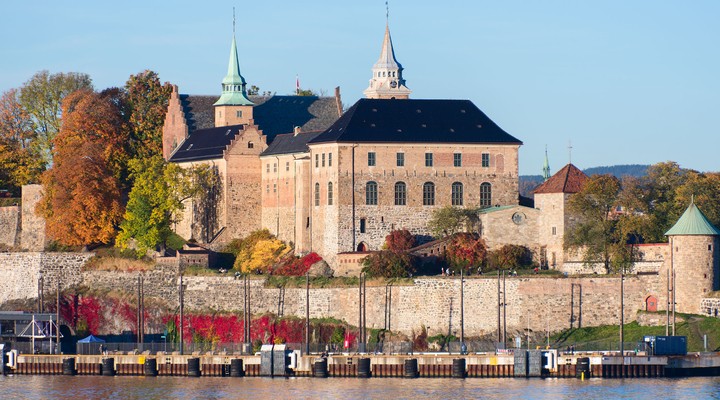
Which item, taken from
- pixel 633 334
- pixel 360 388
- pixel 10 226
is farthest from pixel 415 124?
pixel 360 388

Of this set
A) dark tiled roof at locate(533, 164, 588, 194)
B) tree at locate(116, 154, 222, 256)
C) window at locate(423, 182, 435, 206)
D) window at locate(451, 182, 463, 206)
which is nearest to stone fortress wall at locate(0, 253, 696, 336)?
tree at locate(116, 154, 222, 256)

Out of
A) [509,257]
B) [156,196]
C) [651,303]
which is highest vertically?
[156,196]

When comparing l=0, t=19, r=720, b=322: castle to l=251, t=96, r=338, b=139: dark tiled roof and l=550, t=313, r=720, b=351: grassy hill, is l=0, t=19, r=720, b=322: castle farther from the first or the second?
l=550, t=313, r=720, b=351: grassy hill

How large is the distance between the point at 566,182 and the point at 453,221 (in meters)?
7.24

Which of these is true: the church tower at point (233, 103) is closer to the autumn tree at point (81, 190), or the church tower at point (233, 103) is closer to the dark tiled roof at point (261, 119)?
the dark tiled roof at point (261, 119)

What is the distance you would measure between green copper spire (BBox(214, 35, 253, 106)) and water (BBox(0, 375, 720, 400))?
38110 mm

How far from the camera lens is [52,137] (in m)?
144

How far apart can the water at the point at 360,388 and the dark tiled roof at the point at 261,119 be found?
32052 millimetres

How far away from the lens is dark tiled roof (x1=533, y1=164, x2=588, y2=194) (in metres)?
118

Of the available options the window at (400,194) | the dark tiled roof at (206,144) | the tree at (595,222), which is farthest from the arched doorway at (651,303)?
the dark tiled roof at (206,144)

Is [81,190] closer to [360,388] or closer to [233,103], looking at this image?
[233,103]

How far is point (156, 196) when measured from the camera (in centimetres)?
13112

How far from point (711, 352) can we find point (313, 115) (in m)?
44.2

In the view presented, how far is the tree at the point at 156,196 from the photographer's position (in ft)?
423
